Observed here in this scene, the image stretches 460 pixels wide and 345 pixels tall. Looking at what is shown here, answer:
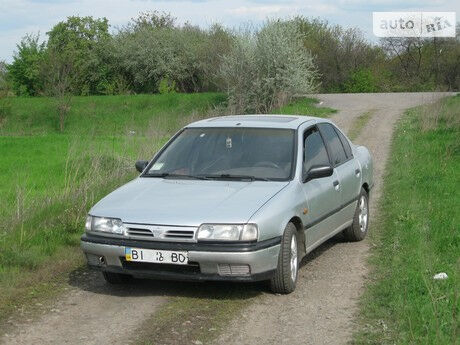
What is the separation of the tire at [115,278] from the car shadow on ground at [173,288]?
5 centimetres

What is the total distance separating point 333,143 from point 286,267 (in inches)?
104

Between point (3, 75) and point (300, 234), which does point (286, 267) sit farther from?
point (3, 75)

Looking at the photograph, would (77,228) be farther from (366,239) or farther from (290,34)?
(290,34)

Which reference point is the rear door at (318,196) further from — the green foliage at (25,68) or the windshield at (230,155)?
the green foliage at (25,68)

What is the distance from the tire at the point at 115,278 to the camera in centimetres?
734

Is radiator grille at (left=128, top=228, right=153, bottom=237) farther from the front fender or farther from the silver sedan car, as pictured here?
the front fender

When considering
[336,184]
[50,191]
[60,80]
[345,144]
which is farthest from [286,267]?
[60,80]

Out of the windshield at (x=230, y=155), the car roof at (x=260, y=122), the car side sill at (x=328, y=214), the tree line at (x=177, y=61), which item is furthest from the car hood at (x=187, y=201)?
the tree line at (x=177, y=61)

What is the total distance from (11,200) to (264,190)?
743cm

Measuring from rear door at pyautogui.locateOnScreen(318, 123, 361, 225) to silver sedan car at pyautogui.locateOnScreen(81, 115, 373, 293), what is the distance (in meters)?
0.02

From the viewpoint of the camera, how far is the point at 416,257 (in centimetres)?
794

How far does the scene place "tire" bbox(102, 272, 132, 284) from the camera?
734 centimetres

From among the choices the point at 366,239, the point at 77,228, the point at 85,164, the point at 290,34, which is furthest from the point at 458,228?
the point at 290,34

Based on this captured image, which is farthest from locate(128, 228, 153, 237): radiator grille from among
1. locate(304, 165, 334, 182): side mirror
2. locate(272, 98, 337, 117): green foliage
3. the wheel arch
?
locate(272, 98, 337, 117): green foliage
